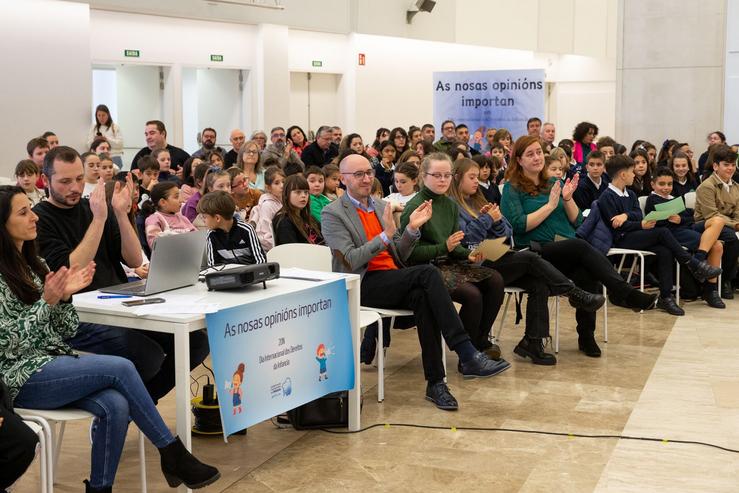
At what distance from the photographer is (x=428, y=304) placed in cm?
520

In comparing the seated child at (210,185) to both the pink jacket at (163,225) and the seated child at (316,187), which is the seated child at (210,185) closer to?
the pink jacket at (163,225)

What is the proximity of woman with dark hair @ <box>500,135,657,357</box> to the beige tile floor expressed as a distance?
0.38 metres

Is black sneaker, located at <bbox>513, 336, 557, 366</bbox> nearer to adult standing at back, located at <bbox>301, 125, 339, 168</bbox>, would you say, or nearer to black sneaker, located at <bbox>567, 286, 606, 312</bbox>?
black sneaker, located at <bbox>567, 286, 606, 312</bbox>

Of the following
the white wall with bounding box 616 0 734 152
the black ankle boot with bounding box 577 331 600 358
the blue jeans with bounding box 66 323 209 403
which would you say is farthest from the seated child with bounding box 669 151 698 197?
the blue jeans with bounding box 66 323 209 403

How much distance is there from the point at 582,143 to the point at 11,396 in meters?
9.71

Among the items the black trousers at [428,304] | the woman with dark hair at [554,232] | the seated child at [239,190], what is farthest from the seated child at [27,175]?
the woman with dark hair at [554,232]

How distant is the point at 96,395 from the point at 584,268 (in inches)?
150

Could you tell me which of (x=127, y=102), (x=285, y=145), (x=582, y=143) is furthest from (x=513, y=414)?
(x=127, y=102)

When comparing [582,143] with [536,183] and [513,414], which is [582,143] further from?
[513,414]

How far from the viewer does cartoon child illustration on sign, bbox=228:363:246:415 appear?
3989 millimetres

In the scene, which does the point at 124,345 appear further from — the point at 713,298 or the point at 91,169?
the point at 713,298

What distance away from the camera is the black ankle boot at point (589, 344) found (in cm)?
630

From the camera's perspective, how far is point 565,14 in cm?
2317

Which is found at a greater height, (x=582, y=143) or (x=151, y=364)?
(x=582, y=143)
